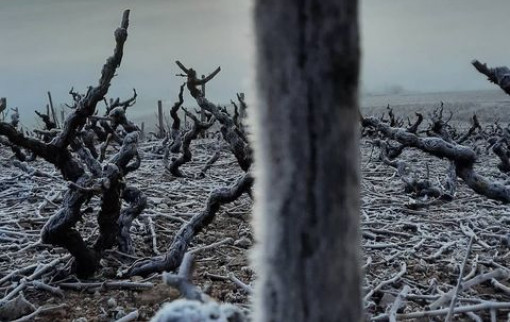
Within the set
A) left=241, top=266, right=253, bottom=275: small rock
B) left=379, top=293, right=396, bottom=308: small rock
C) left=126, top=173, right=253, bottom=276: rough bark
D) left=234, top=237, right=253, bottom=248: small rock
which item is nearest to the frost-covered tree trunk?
left=379, top=293, right=396, bottom=308: small rock

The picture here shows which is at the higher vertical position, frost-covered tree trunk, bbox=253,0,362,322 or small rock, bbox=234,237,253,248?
frost-covered tree trunk, bbox=253,0,362,322

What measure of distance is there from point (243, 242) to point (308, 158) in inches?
149

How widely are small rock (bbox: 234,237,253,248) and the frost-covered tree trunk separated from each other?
363 cm

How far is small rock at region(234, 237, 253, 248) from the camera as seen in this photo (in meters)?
4.38

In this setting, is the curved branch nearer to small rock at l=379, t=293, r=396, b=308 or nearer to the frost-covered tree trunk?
small rock at l=379, t=293, r=396, b=308

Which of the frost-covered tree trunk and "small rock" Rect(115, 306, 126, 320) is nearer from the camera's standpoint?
the frost-covered tree trunk

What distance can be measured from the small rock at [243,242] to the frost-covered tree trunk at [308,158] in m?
3.63

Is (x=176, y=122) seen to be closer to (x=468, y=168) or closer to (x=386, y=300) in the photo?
(x=386, y=300)

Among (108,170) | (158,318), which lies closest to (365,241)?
(108,170)

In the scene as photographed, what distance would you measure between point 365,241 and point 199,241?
1310mm

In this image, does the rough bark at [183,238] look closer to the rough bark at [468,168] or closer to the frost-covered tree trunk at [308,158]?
the rough bark at [468,168]

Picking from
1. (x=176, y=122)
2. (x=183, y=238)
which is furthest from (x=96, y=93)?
(x=176, y=122)

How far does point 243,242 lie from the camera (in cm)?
443

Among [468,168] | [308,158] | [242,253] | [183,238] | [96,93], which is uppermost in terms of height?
[96,93]
